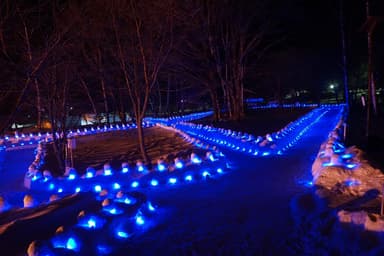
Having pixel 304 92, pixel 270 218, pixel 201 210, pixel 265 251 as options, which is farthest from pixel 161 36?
pixel 304 92

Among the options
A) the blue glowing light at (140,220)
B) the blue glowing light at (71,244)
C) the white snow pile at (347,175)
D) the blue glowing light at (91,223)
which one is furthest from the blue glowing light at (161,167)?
the blue glowing light at (71,244)

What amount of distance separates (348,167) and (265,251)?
10.5 ft

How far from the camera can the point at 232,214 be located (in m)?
5.68

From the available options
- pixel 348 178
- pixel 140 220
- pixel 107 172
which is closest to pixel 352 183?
pixel 348 178

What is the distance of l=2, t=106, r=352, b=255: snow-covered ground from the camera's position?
4.58 metres

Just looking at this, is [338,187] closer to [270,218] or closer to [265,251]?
[270,218]

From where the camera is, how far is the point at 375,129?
1359cm

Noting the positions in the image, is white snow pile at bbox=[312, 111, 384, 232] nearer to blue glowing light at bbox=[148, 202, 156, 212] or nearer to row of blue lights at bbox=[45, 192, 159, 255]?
blue glowing light at bbox=[148, 202, 156, 212]

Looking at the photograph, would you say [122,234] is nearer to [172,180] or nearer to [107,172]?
[172,180]

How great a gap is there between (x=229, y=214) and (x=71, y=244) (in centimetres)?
232

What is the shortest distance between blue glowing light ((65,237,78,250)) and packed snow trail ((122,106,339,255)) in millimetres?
635

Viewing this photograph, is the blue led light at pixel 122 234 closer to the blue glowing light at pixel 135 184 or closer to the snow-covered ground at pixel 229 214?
the snow-covered ground at pixel 229 214

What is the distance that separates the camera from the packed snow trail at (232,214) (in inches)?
181

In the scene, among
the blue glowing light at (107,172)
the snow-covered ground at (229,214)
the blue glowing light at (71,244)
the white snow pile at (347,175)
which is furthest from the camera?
the blue glowing light at (107,172)
